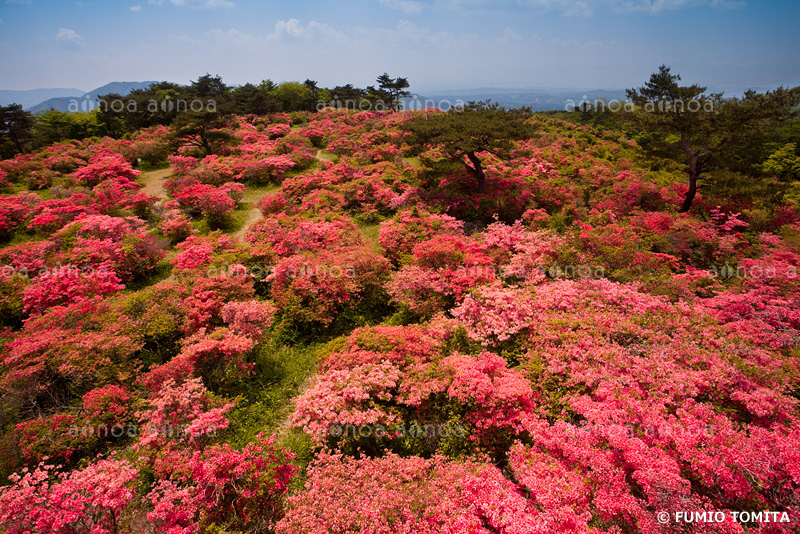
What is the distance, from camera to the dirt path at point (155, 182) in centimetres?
2336

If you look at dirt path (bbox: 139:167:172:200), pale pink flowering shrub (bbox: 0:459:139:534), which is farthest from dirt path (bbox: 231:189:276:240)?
pale pink flowering shrub (bbox: 0:459:139:534)

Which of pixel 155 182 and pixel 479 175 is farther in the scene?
pixel 155 182

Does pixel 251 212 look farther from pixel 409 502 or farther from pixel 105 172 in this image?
pixel 409 502

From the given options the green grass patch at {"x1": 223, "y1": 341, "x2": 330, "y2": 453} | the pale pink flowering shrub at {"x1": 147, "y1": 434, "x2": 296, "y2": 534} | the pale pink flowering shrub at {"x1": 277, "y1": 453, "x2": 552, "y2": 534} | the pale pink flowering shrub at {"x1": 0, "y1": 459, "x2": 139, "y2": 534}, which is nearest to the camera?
the pale pink flowering shrub at {"x1": 277, "y1": 453, "x2": 552, "y2": 534}

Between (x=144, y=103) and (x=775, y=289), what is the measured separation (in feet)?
192

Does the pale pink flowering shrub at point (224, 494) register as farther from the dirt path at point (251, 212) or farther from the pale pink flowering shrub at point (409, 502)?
the dirt path at point (251, 212)

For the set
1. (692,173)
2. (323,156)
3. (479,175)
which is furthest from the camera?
(323,156)

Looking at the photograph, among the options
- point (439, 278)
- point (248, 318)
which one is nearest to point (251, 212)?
point (248, 318)

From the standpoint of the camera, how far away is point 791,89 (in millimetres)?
14109

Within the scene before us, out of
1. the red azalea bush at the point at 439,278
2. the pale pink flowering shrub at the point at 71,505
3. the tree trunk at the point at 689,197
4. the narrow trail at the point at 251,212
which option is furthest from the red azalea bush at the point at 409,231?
the tree trunk at the point at 689,197

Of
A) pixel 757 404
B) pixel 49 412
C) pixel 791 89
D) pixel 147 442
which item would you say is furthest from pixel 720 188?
pixel 49 412

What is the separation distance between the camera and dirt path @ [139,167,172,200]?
23.4m

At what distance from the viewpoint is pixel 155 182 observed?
2564 cm

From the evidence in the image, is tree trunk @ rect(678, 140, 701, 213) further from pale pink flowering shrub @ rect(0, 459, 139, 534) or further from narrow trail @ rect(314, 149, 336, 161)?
narrow trail @ rect(314, 149, 336, 161)
